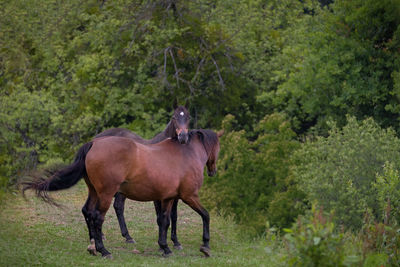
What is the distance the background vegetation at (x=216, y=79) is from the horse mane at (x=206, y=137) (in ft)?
13.9

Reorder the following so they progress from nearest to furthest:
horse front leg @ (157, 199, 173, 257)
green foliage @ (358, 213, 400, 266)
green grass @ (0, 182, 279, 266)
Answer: green foliage @ (358, 213, 400, 266), green grass @ (0, 182, 279, 266), horse front leg @ (157, 199, 173, 257)

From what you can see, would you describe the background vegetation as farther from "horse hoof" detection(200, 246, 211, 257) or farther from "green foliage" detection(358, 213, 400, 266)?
"green foliage" detection(358, 213, 400, 266)

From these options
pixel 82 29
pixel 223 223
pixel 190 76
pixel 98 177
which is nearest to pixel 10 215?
pixel 98 177

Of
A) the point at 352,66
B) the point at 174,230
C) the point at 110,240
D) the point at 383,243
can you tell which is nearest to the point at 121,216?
the point at 110,240

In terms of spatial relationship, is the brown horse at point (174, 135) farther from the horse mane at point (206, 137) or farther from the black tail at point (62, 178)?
the black tail at point (62, 178)

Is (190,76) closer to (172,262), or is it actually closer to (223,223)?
(223,223)

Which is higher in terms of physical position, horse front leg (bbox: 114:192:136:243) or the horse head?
the horse head

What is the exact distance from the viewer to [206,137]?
364 inches

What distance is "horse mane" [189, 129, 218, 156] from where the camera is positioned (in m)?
9.19

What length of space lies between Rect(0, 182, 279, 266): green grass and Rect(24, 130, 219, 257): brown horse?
402 millimetres

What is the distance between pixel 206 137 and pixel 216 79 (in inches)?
429

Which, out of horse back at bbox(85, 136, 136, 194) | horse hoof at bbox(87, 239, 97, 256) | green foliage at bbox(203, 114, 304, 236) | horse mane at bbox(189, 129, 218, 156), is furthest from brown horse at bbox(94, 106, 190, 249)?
green foliage at bbox(203, 114, 304, 236)

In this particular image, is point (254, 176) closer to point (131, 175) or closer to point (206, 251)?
point (206, 251)

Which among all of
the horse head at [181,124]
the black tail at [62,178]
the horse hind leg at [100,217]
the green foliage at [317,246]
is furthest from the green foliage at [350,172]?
the green foliage at [317,246]
